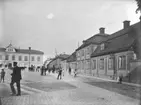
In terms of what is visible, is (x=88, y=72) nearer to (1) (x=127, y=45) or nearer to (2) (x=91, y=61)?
(2) (x=91, y=61)

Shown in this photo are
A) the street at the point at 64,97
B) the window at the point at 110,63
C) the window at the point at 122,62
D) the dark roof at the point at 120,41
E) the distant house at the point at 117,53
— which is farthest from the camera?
the window at the point at 110,63

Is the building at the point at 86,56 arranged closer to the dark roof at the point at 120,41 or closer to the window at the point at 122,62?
the dark roof at the point at 120,41

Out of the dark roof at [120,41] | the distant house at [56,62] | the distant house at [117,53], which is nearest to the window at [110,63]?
the distant house at [117,53]

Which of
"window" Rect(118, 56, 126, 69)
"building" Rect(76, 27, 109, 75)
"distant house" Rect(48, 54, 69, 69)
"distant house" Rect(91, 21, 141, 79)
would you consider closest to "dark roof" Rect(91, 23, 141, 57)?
"distant house" Rect(91, 21, 141, 79)

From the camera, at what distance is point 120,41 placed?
18.3 meters

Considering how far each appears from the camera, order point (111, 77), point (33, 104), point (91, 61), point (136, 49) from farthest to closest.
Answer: point (91, 61), point (111, 77), point (136, 49), point (33, 104)

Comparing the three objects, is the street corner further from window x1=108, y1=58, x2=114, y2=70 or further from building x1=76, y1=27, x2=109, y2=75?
building x1=76, y1=27, x2=109, y2=75

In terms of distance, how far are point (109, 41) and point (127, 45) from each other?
3.75m

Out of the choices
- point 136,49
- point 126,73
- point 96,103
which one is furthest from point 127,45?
point 96,103

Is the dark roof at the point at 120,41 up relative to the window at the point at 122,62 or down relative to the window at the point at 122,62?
up

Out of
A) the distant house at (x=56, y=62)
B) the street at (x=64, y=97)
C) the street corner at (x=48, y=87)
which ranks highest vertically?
the distant house at (x=56, y=62)

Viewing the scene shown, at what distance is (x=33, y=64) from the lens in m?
9.70

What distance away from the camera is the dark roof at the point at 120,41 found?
52.0ft

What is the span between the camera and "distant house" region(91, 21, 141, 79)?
1597 cm
